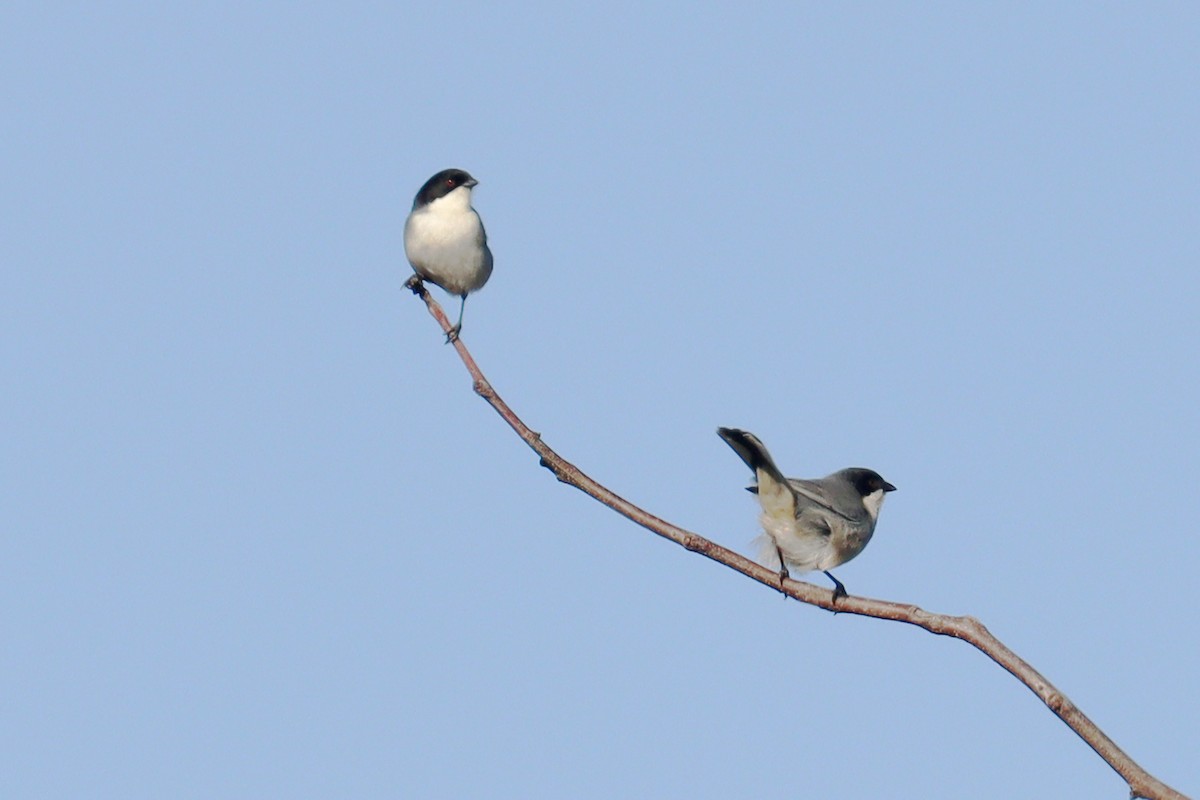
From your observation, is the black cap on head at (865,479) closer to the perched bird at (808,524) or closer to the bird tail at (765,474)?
the perched bird at (808,524)

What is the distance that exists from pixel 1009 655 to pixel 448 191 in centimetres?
872

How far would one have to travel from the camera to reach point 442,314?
638cm

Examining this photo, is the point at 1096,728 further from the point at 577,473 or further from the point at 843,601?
the point at 577,473

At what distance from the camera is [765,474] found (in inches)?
309

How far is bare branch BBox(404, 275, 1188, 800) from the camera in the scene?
3555 millimetres

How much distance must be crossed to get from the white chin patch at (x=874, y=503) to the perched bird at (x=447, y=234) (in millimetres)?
3839

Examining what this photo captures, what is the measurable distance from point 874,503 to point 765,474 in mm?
2419

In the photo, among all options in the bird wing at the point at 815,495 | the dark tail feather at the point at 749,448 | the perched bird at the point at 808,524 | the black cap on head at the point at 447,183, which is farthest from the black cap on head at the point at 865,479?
the black cap on head at the point at 447,183

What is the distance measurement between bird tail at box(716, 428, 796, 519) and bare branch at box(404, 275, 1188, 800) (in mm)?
1266

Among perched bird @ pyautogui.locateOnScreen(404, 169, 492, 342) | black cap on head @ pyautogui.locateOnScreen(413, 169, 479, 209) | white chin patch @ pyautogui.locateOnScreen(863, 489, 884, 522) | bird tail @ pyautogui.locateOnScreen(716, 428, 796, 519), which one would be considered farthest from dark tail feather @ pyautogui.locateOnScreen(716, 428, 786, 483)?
black cap on head @ pyautogui.locateOnScreen(413, 169, 479, 209)

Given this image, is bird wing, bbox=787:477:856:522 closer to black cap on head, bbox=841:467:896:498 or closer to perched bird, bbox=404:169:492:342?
black cap on head, bbox=841:467:896:498

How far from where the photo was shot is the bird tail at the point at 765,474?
6418mm

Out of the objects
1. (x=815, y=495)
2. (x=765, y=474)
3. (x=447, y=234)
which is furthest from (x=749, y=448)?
(x=447, y=234)


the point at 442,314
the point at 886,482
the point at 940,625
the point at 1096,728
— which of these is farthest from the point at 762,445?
the point at 886,482
